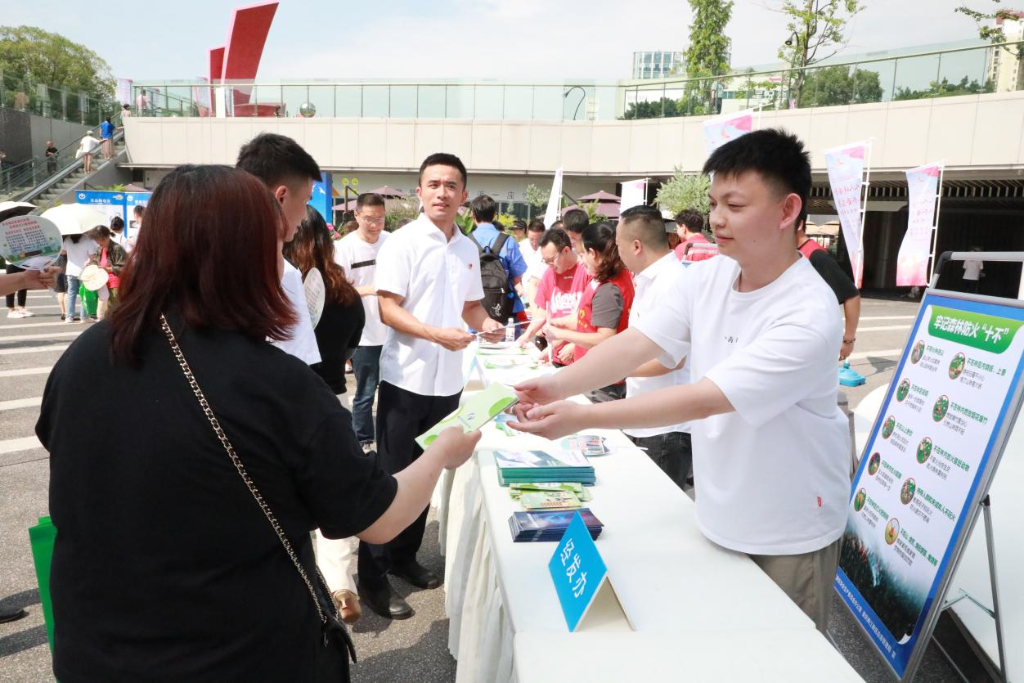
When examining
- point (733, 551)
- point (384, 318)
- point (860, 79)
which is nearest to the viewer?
point (733, 551)

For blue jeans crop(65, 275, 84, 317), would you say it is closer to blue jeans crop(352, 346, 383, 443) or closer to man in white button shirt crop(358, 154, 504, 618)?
blue jeans crop(352, 346, 383, 443)

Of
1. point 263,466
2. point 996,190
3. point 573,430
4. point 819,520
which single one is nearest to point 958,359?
point 819,520

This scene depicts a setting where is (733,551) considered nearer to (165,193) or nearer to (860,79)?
(165,193)

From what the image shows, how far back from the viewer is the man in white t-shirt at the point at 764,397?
1.57 m

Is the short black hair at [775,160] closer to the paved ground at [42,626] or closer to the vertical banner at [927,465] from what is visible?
the paved ground at [42,626]

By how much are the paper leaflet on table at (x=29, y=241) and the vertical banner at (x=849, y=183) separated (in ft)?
24.9

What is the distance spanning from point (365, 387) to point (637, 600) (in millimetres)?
4222

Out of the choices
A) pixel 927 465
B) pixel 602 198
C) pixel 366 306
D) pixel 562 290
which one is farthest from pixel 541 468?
pixel 602 198

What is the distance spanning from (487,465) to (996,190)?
2181 cm

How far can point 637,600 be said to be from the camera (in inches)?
64.7

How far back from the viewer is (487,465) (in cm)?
254

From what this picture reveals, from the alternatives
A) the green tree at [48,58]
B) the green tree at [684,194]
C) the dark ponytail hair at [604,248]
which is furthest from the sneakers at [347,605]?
the green tree at [48,58]

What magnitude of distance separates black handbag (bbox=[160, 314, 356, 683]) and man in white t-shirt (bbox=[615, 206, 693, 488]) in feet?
5.61

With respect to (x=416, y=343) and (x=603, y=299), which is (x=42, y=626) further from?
(x=603, y=299)
